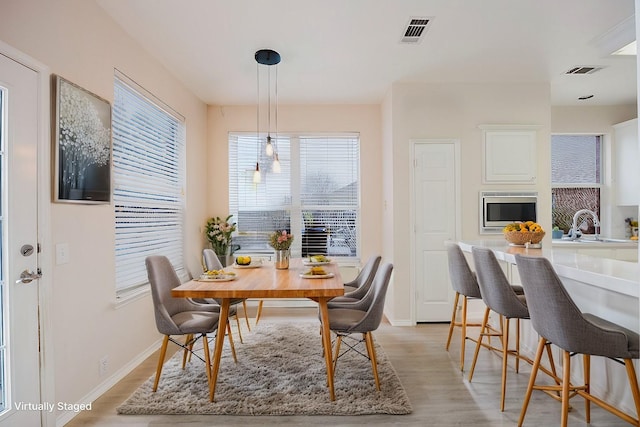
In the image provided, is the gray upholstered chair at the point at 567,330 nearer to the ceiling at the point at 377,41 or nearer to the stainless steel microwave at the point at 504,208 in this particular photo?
the ceiling at the point at 377,41

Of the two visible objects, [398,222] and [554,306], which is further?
[398,222]

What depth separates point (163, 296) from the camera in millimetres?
2732

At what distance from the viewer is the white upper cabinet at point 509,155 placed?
427 centimetres

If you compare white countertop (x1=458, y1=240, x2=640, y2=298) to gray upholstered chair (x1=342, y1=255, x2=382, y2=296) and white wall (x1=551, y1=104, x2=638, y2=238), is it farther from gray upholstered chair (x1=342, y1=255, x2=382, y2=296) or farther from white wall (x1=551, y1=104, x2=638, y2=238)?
white wall (x1=551, y1=104, x2=638, y2=238)

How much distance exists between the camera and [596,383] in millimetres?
2365

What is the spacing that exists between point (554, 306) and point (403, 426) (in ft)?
3.64

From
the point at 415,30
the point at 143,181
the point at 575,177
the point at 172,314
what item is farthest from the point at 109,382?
the point at 575,177

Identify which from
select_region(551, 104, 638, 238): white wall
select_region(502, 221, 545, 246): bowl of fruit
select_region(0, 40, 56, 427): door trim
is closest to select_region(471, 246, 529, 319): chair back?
select_region(502, 221, 545, 246): bowl of fruit

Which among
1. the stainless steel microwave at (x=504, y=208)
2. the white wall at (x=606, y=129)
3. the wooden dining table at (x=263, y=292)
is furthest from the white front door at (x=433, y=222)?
the white wall at (x=606, y=129)

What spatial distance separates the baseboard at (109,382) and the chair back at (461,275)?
2.79 metres

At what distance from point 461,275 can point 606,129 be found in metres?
3.94

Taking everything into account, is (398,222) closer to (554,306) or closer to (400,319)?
(400,319)

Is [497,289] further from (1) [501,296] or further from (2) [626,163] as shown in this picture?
(2) [626,163]

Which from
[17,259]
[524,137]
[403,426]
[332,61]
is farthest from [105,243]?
[524,137]
